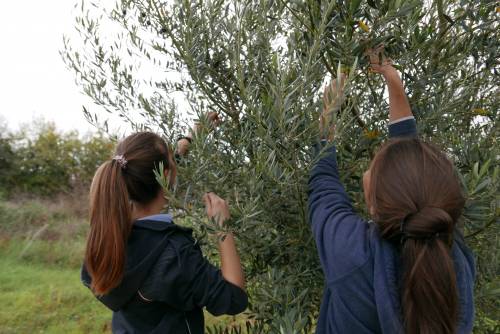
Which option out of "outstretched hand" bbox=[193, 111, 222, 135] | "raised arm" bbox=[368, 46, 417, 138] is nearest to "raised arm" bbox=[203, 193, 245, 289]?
"outstretched hand" bbox=[193, 111, 222, 135]

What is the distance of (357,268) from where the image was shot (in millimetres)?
1482

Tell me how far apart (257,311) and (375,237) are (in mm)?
702

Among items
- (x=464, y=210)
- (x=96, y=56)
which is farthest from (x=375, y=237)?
(x=96, y=56)

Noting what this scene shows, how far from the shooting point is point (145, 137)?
2.02 meters

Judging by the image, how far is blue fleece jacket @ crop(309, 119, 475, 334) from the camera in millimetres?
1429

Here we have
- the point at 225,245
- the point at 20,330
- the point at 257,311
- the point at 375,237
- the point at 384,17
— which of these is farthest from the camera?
the point at 20,330

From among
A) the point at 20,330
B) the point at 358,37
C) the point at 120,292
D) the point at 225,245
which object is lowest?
the point at 20,330

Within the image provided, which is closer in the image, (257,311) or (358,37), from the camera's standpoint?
(358,37)

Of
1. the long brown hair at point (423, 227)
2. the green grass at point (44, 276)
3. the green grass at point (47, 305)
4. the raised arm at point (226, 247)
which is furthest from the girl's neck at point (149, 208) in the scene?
the green grass at point (47, 305)

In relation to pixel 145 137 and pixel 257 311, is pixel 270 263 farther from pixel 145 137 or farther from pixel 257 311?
pixel 145 137

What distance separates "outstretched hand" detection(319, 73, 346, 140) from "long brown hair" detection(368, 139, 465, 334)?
224 millimetres

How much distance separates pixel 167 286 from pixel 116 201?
0.43 metres

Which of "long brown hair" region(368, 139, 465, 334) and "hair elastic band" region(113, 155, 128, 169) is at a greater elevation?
"hair elastic band" region(113, 155, 128, 169)

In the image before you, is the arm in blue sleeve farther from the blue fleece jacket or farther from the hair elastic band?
the hair elastic band
